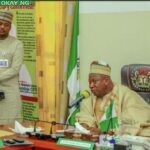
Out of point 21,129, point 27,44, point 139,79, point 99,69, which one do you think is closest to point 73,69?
point 27,44

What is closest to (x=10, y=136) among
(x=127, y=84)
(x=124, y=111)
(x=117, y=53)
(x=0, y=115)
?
(x=124, y=111)

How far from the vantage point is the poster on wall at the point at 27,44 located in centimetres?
484

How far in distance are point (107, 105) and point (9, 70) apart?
126cm

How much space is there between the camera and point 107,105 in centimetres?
318

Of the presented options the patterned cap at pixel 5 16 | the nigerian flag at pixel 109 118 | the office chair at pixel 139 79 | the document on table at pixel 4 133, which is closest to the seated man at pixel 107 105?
the nigerian flag at pixel 109 118

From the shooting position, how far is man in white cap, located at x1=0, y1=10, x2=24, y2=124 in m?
4.01

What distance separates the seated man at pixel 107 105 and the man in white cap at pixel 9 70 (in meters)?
1.09

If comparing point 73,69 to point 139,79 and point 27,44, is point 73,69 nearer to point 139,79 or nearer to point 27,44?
point 27,44

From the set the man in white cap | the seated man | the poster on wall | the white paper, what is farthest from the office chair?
the poster on wall

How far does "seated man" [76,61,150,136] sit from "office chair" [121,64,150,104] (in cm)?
24

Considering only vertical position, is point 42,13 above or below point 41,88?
above

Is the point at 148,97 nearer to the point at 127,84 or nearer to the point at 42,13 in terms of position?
the point at 127,84

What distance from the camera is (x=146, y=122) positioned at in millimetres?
2908

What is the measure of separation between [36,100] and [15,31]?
0.90 m
